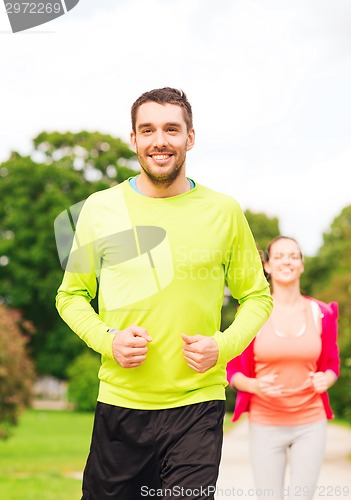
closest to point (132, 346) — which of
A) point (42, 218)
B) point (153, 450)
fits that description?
point (153, 450)

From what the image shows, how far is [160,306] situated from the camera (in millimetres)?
4309

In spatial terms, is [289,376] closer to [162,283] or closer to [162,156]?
[162,283]

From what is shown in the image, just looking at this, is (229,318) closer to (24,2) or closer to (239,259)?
(24,2)

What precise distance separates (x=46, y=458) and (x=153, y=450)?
18.3m

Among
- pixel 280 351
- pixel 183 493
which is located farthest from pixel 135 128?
pixel 280 351

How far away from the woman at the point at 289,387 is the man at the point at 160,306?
7.17 ft

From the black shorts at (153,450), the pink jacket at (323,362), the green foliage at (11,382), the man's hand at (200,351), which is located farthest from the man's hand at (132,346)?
the green foliage at (11,382)

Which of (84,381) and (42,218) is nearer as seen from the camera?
(84,381)

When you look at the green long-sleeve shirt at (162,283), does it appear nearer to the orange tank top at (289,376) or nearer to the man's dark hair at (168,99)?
the man's dark hair at (168,99)

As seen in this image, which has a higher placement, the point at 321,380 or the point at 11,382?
the point at 321,380

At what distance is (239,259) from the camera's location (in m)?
4.48

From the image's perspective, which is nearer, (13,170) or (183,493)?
(183,493)

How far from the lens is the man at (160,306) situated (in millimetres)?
4309

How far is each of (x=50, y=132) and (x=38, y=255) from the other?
19.9 feet
